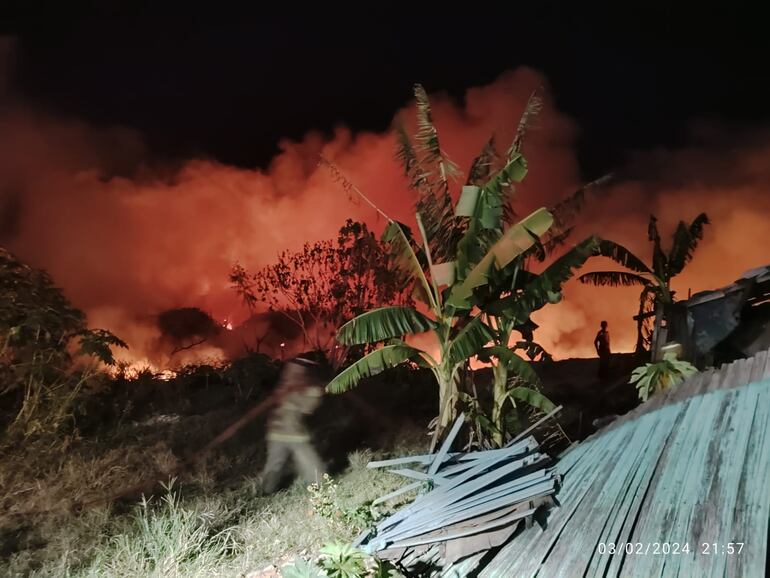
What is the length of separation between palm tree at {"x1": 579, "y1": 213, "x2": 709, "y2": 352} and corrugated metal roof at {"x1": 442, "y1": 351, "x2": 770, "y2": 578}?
705 cm

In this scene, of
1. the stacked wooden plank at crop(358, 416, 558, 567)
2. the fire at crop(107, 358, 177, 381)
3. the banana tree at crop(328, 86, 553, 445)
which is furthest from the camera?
the fire at crop(107, 358, 177, 381)

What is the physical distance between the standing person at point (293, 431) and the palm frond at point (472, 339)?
284cm

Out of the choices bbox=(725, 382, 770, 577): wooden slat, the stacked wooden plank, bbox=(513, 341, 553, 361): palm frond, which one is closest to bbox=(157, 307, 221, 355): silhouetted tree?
bbox=(513, 341, 553, 361): palm frond

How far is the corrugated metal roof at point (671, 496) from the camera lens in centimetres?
252

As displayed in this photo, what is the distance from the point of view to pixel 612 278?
11.7 metres

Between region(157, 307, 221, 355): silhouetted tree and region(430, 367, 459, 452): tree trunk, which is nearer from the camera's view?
region(430, 367, 459, 452): tree trunk

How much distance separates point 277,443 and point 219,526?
229 cm

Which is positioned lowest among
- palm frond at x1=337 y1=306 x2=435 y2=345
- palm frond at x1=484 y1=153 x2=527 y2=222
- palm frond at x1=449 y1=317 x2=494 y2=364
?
palm frond at x1=449 y1=317 x2=494 y2=364

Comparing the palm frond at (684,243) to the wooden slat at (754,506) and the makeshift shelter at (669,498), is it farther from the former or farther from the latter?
the wooden slat at (754,506)

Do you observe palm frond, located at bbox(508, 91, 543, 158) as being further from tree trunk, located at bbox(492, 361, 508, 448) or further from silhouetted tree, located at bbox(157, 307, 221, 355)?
silhouetted tree, located at bbox(157, 307, 221, 355)

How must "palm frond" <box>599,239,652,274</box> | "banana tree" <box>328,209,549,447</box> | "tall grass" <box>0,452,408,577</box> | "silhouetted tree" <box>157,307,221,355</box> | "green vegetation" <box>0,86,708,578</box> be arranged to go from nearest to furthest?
"tall grass" <box>0,452,408,577</box> < "green vegetation" <box>0,86,708,578</box> < "banana tree" <box>328,209,549,447</box> < "palm frond" <box>599,239,652,274</box> < "silhouetted tree" <box>157,307,221,355</box>

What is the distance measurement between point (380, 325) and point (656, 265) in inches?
313

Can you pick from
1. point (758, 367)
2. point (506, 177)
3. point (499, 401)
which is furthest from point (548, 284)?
point (758, 367)

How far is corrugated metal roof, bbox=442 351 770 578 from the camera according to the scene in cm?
252
